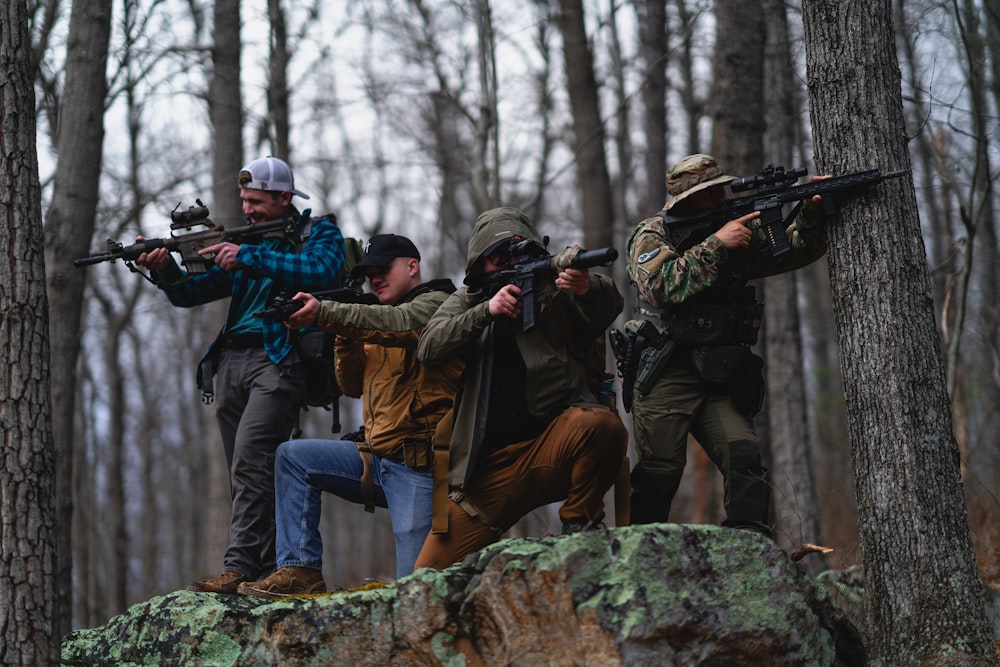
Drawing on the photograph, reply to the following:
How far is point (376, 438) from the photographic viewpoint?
16.9 feet

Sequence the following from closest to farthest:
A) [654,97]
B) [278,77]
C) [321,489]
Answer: [321,489], [278,77], [654,97]

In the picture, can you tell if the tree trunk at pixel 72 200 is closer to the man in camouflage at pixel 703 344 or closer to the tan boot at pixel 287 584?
the tan boot at pixel 287 584

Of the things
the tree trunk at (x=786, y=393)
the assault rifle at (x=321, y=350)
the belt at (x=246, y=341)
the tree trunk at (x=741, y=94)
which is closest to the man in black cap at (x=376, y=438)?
the assault rifle at (x=321, y=350)

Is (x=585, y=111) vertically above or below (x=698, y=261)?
above

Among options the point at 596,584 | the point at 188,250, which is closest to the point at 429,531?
the point at 596,584

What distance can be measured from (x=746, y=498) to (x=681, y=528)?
0.96 m

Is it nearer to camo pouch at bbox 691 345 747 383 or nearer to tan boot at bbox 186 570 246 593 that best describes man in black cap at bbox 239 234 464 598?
tan boot at bbox 186 570 246 593

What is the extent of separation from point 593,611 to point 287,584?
2.00 metres

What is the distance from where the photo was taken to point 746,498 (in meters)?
4.73

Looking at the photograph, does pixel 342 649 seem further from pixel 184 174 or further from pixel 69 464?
pixel 184 174

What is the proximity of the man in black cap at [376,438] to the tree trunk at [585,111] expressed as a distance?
Result: 25.8 ft

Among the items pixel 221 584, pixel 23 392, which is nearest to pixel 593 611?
pixel 221 584

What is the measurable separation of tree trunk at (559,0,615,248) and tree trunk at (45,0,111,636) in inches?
254

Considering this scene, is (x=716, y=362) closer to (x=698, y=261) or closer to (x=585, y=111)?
(x=698, y=261)
